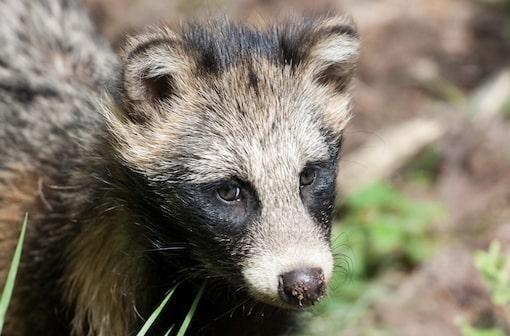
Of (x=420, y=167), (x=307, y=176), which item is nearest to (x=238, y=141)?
(x=307, y=176)

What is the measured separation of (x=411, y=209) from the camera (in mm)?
7039

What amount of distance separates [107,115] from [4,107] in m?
1.28

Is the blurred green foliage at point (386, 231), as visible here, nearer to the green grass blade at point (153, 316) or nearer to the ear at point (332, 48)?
the ear at point (332, 48)

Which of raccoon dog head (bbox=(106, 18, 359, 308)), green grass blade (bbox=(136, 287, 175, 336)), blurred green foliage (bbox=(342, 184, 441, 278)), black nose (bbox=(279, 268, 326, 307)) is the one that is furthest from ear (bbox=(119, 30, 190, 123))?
blurred green foliage (bbox=(342, 184, 441, 278))

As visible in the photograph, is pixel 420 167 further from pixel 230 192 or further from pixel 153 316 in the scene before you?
pixel 153 316

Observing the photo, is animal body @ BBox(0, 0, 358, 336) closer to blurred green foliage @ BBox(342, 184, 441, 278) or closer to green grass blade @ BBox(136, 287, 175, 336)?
green grass blade @ BBox(136, 287, 175, 336)

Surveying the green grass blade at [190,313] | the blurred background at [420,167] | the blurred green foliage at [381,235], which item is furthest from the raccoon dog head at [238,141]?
the blurred green foliage at [381,235]

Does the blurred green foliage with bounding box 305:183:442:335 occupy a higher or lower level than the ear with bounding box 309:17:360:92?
lower

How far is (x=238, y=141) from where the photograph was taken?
13.7ft

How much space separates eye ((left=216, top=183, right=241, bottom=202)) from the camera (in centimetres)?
411

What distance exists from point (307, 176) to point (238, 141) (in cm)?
35

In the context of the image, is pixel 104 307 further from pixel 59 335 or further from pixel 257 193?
pixel 257 193

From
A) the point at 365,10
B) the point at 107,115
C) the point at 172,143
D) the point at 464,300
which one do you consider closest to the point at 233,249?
the point at 172,143

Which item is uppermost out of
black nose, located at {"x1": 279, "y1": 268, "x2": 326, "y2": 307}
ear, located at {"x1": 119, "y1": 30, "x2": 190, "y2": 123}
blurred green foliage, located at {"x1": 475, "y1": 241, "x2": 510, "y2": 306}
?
→ ear, located at {"x1": 119, "y1": 30, "x2": 190, "y2": 123}
